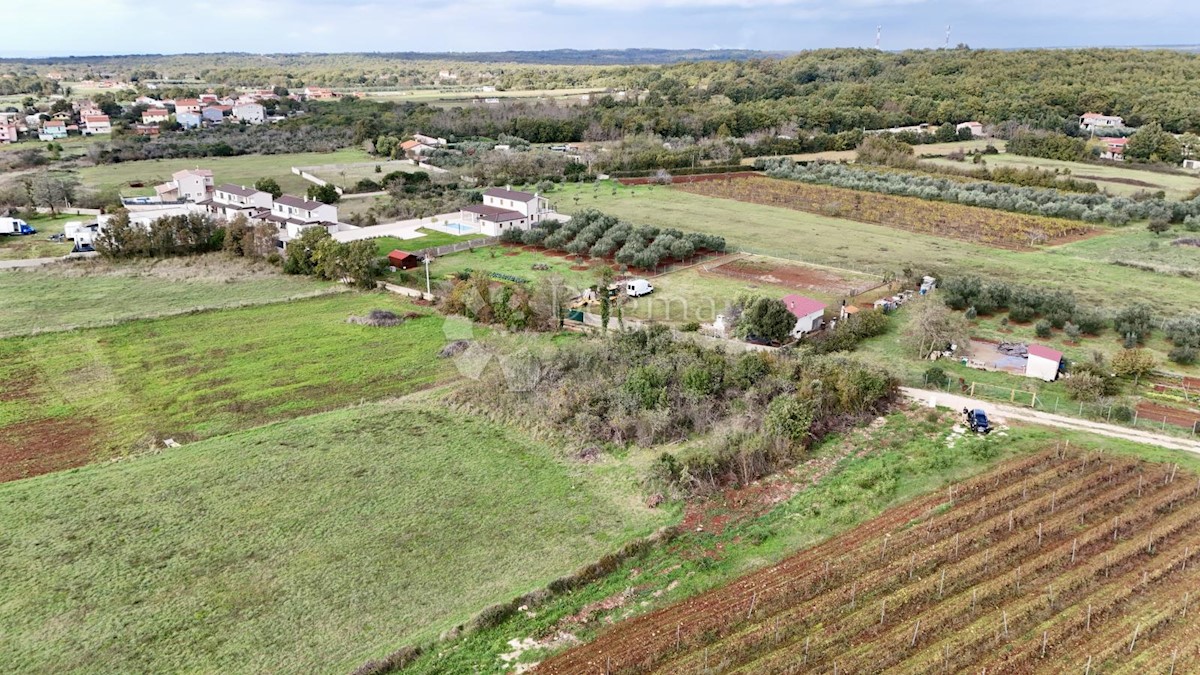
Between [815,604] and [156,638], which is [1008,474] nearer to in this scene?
[815,604]

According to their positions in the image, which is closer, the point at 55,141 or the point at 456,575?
the point at 456,575

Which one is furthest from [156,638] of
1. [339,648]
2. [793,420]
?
[793,420]

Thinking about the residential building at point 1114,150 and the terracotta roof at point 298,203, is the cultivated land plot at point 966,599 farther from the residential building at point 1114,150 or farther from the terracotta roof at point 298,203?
the residential building at point 1114,150

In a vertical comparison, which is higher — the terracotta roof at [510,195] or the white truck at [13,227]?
the terracotta roof at [510,195]

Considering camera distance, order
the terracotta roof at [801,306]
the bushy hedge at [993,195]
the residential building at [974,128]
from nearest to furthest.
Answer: the terracotta roof at [801,306]
the bushy hedge at [993,195]
the residential building at [974,128]

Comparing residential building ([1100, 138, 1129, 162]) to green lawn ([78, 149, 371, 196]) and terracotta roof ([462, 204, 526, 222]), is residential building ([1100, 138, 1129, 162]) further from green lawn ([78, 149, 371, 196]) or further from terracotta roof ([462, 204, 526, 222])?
green lawn ([78, 149, 371, 196])

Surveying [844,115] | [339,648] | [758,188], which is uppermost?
[844,115]

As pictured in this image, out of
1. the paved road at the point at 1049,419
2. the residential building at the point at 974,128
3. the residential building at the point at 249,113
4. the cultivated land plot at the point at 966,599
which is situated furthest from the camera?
the residential building at the point at 249,113

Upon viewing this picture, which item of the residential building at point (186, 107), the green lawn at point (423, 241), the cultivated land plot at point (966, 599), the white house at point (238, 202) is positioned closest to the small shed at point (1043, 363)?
the cultivated land plot at point (966, 599)
